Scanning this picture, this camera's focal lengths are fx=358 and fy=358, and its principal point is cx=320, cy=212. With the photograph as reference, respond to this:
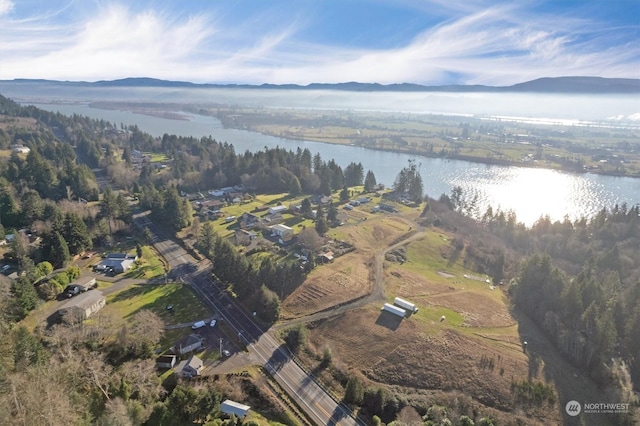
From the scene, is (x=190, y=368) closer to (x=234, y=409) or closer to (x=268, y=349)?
(x=234, y=409)

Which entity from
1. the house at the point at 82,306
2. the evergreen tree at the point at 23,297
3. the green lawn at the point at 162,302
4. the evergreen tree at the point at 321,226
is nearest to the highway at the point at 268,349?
the green lawn at the point at 162,302

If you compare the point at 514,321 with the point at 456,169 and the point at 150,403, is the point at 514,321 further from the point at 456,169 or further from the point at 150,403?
the point at 456,169

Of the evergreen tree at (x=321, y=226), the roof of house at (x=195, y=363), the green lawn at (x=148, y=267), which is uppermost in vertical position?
the evergreen tree at (x=321, y=226)

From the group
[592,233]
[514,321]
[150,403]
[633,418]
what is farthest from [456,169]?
[150,403]

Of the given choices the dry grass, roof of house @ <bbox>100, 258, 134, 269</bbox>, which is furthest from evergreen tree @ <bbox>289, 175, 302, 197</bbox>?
roof of house @ <bbox>100, 258, 134, 269</bbox>

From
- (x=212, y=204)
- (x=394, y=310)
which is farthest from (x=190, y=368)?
(x=212, y=204)

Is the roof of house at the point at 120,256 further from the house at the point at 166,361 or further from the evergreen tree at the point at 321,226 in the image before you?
the evergreen tree at the point at 321,226
